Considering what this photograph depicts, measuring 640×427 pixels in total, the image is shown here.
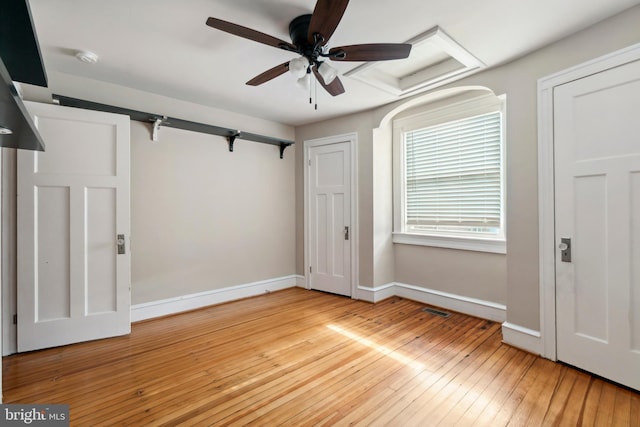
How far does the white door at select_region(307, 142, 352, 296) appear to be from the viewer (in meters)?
4.14

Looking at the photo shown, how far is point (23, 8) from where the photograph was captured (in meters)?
0.83

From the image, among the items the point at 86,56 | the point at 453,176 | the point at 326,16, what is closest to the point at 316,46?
the point at 326,16

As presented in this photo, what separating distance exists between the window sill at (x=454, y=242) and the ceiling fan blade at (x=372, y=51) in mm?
2275

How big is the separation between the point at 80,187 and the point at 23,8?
237 cm

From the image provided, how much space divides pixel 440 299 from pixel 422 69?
2.67 meters

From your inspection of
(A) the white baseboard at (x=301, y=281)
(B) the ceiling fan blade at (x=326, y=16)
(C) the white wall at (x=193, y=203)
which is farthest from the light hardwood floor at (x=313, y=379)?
(B) the ceiling fan blade at (x=326, y=16)

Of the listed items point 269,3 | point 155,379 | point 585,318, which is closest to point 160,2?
point 269,3

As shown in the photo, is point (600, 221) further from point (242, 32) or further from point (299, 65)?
point (242, 32)

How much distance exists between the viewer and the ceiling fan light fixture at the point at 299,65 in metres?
1.97

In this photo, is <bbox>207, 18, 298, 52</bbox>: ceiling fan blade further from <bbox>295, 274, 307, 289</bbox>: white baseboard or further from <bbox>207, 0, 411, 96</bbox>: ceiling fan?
<bbox>295, 274, 307, 289</bbox>: white baseboard

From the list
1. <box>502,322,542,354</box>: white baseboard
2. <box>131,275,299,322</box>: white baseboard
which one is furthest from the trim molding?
<box>131,275,299,322</box>: white baseboard

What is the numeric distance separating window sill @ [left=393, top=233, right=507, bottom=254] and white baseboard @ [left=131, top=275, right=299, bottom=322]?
1843 mm

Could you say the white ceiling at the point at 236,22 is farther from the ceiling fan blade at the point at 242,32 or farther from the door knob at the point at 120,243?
the door knob at the point at 120,243

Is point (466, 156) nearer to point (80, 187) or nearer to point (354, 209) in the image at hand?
point (354, 209)
